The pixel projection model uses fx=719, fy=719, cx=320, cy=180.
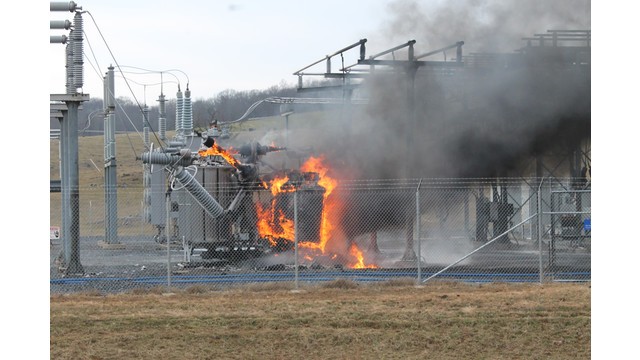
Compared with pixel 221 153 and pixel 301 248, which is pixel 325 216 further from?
pixel 221 153

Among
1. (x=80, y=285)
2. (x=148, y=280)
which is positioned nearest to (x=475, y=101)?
(x=148, y=280)

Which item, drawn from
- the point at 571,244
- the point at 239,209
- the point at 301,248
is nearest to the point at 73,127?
the point at 239,209

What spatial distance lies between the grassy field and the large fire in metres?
5.31

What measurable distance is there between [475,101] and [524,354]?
548 inches

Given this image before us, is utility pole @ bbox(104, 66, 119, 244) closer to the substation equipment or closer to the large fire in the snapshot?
the substation equipment

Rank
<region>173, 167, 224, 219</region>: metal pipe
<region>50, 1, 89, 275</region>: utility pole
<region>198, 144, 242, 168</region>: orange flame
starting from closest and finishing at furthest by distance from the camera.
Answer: <region>50, 1, 89, 275</region>: utility pole
<region>173, 167, 224, 219</region>: metal pipe
<region>198, 144, 242, 168</region>: orange flame

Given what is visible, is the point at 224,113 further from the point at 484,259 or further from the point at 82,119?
the point at 484,259

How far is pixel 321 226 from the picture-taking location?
65.4 feet

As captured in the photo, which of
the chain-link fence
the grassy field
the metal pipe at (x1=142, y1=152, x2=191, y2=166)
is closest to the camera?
the grassy field

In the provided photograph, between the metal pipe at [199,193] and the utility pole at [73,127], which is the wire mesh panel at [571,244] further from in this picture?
the utility pole at [73,127]

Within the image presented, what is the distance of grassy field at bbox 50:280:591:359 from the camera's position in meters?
10.1

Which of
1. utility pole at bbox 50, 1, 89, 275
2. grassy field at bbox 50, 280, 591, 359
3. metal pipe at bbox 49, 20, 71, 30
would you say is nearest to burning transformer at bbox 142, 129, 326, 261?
utility pole at bbox 50, 1, 89, 275

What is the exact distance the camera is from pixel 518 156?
2483cm

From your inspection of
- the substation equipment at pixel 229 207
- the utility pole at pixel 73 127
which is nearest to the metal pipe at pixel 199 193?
the substation equipment at pixel 229 207
